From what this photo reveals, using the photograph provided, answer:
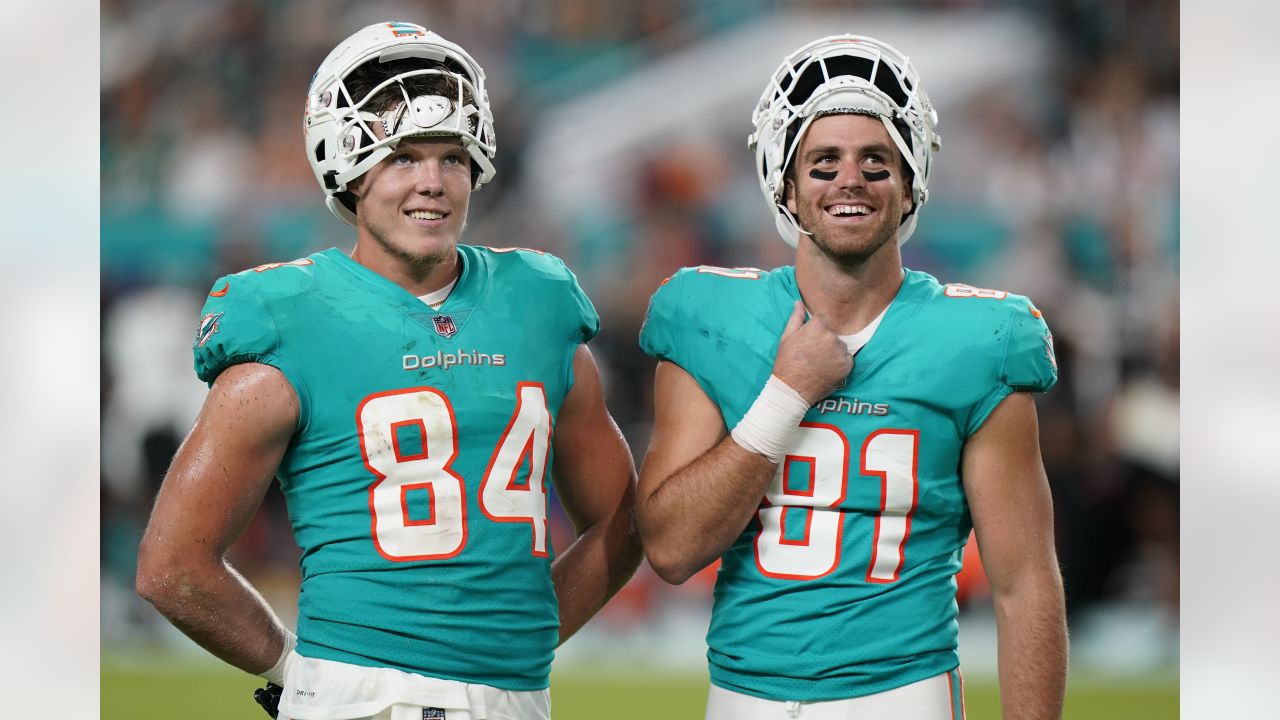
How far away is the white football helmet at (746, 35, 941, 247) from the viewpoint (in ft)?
6.69

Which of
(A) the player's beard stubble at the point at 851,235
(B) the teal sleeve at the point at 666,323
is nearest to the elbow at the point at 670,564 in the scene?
(B) the teal sleeve at the point at 666,323

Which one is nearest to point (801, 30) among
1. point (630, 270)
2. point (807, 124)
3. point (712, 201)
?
point (712, 201)

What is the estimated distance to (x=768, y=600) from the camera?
203 cm

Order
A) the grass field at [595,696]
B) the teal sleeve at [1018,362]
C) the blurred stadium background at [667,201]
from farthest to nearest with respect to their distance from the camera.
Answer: the blurred stadium background at [667,201] → the grass field at [595,696] → the teal sleeve at [1018,362]

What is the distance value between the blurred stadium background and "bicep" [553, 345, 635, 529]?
341 centimetres

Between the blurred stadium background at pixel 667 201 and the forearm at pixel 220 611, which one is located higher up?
the blurred stadium background at pixel 667 201

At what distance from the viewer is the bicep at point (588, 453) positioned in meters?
2.20

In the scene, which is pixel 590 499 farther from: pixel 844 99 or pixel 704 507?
pixel 844 99

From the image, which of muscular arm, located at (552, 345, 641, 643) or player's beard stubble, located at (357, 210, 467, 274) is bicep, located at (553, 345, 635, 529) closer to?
muscular arm, located at (552, 345, 641, 643)

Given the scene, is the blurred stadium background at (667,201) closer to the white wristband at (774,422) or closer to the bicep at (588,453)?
the bicep at (588,453)

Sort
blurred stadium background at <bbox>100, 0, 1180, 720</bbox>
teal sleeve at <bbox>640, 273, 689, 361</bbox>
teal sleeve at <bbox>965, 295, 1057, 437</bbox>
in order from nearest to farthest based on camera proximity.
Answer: teal sleeve at <bbox>965, 295, 1057, 437</bbox>, teal sleeve at <bbox>640, 273, 689, 361</bbox>, blurred stadium background at <bbox>100, 0, 1180, 720</bbox>

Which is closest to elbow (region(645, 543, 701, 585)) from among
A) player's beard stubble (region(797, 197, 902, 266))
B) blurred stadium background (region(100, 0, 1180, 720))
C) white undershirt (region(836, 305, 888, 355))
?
white undershirt (region(836, 305, 888, 355))

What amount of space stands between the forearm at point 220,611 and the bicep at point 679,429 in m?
0.60
